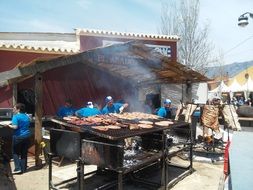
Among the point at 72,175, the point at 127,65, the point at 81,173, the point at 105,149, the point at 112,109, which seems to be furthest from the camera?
the point at 127,65

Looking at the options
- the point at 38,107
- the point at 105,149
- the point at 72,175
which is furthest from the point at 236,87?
the point at 105,149

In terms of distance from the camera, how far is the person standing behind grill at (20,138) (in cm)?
867

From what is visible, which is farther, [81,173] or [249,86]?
[249,86]

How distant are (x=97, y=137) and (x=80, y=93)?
6291mm

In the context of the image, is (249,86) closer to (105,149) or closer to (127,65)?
(127,65)

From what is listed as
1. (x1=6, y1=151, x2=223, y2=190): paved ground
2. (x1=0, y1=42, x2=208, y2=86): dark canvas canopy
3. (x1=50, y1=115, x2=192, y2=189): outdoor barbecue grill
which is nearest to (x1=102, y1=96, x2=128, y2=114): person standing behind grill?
(x1=0, y1=42, x2=208, y2=86): dark canvas canopy

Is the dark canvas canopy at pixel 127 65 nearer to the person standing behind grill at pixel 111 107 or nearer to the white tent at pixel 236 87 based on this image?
the person standing behind grill at pixel 111 107

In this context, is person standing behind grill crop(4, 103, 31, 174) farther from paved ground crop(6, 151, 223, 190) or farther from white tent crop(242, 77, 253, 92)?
white tent crop(242, 77, 253, 92)

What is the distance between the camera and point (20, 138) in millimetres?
8688

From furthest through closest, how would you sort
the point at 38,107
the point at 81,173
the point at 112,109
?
1. the point at 112,109
2. the point at 38,107
3. the point at 81,173

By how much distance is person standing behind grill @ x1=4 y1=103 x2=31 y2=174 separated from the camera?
8.67 m

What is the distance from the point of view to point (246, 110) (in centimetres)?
1510

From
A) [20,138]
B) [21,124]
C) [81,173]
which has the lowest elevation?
[81,173]

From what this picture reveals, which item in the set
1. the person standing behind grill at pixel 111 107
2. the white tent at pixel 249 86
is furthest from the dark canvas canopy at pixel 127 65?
the white tent at pixel 249 86
